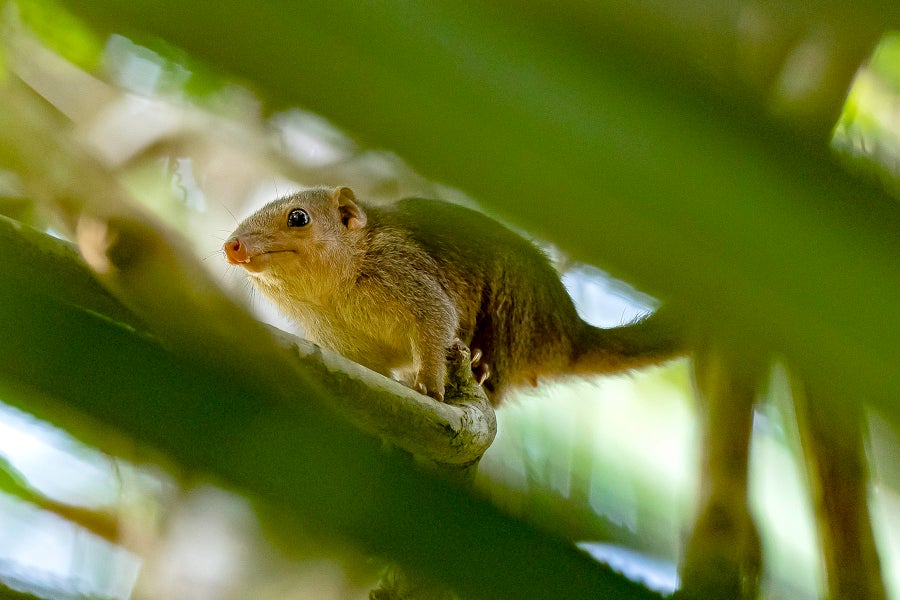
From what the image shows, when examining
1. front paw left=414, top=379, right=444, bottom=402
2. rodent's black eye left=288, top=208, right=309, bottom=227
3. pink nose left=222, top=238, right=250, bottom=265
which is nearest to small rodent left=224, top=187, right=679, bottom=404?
rodent's black eye left=288, top=208, right=309, bottom=227

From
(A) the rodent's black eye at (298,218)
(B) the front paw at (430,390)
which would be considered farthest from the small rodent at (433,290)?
(B) the front paw at (430,390)

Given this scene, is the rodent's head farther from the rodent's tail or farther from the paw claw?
→ the rodent's tail

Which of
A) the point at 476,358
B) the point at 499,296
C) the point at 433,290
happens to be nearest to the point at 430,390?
the point at 476,358

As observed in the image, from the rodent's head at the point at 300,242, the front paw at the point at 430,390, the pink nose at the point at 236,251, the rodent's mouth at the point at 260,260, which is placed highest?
the rodent's head at the point at 300,242

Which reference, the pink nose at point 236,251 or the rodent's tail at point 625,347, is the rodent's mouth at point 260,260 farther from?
the rodent's tail at point 625,347

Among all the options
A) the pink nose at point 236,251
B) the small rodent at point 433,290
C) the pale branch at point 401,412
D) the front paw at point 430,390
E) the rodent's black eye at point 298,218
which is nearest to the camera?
the pale branch at point 401,412

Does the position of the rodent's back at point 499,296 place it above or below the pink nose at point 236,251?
above

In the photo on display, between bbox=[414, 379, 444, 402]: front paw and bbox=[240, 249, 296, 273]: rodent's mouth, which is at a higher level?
bbox=[240, 249, 296, 273]: rodent's mouth
